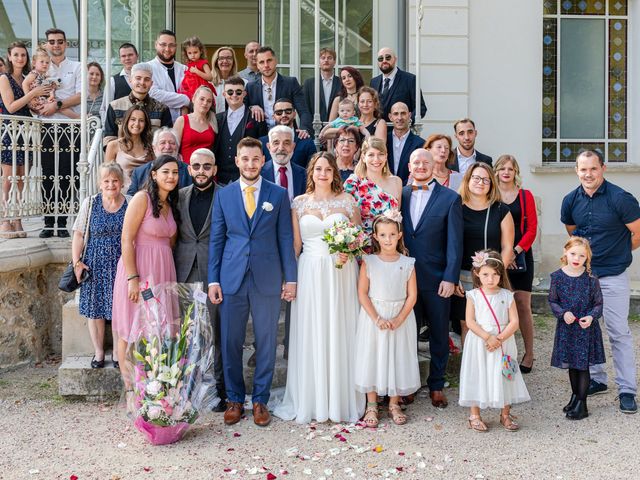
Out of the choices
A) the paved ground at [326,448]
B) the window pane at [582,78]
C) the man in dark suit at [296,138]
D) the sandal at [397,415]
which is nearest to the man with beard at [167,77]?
the man in dark suit at [296,138]

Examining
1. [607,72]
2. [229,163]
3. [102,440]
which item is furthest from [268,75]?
[607,72]

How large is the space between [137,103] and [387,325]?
2834mm

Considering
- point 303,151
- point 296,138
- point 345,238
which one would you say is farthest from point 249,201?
point 296,138

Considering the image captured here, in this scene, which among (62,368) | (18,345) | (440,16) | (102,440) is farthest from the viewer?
(440,16)

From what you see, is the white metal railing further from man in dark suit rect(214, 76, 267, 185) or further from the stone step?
the stone step

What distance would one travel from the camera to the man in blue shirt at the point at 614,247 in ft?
15.8

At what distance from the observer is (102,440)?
14.4ft

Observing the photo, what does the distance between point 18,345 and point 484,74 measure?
19.8 feet

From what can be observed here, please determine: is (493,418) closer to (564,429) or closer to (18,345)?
(564,429)

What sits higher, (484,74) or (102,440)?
(484,74)

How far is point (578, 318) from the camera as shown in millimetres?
4633

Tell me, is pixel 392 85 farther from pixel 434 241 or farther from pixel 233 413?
pixel 233 413

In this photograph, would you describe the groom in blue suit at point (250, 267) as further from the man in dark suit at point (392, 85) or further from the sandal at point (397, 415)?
the man in dark suit at point (392, 85)

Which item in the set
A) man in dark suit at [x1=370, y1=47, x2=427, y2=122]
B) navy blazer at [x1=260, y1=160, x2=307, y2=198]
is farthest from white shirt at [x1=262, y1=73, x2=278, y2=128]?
navy blazer at [x1=260, y1=160, x2=307, y2=198]
